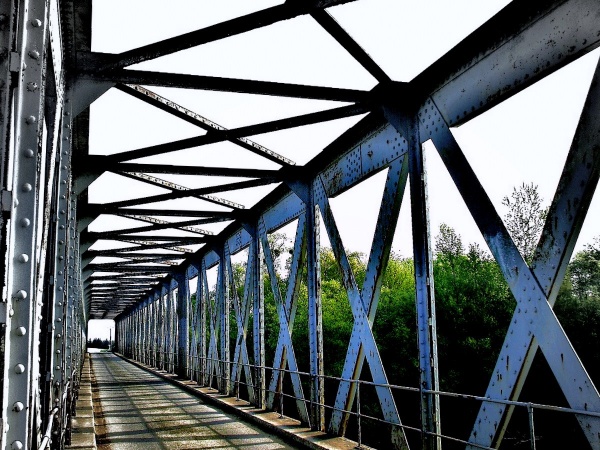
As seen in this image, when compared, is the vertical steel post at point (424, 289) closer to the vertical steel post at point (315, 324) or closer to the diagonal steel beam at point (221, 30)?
the diagonal steel beam at point (221, 30)

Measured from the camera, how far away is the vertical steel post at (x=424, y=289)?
632 centimetres

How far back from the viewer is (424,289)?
6559mm

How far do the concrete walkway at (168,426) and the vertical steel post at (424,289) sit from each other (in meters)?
2.93

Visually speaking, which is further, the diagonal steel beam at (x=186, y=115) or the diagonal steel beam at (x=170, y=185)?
the diagonal steel beam at (x=170, y=185)

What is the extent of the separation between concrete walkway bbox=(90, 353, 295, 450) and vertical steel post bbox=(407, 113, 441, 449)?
9.61 feet

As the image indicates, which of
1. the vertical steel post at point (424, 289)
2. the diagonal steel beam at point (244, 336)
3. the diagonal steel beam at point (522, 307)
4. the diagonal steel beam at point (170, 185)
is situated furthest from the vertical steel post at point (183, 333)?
the diagonal steel beam at point (522, 307)

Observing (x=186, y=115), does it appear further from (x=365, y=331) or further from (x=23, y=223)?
(x=23, y=223)

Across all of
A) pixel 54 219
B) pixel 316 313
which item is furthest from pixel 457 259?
pixel 54 219

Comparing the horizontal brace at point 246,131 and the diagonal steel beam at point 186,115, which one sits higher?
the diagonal steel beam at point 186,115

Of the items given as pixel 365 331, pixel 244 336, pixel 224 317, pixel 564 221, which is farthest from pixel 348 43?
pixel 224 317

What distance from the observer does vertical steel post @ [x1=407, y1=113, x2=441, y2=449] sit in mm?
6316

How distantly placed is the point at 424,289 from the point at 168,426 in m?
6.12

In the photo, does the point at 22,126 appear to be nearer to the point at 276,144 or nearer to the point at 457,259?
the point at 276,144

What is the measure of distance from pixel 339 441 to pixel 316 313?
2.10 m
